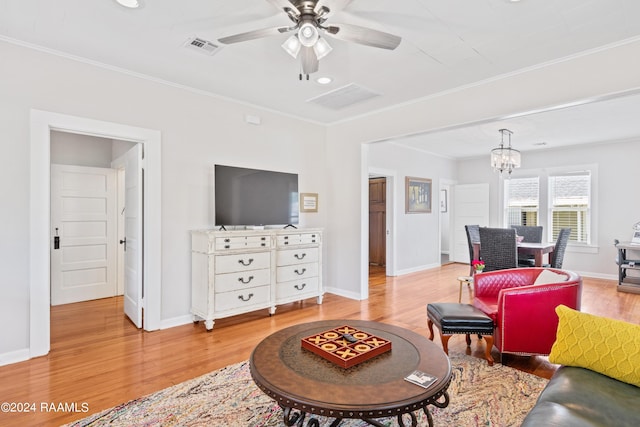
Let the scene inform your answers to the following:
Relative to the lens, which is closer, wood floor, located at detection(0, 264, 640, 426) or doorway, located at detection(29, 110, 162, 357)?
wood floor, located at detection(0, 264, 640, 426)

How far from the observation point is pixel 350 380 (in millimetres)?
1614

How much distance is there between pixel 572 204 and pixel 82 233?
28.6ft

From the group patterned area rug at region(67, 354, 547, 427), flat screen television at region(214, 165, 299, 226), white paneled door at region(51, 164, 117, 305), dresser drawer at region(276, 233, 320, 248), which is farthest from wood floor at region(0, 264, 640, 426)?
flat screen television at region(214, 165, 299, 226)

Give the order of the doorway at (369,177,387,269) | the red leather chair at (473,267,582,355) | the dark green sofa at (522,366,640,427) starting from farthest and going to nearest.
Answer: the doorway at (369,177,387,269) → the red leather chair at (473,267,582,355) → the dark green sofa at (522,366,640,427)

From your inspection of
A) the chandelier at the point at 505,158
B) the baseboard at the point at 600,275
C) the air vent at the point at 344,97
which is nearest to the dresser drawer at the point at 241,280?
the air vent at the point at 344,97

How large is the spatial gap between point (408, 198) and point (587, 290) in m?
3.33

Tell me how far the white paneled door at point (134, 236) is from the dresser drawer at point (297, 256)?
5.10 feet

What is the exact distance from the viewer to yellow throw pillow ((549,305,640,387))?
1.67m

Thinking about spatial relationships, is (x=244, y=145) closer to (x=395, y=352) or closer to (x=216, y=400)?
(x=216, y=400)

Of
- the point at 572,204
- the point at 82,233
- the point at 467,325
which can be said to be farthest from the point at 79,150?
the point at 572,204

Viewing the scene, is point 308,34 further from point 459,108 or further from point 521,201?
point 521,201

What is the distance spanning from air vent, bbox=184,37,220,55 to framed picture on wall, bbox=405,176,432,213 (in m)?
4.92

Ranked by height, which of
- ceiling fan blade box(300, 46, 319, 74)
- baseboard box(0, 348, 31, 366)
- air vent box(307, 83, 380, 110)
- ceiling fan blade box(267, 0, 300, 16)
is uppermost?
air vent box(307, 83, 380, 110)

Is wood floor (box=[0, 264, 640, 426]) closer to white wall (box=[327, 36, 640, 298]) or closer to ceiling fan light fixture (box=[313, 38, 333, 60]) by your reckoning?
white wall (box=[327, 36, 640, 298])
